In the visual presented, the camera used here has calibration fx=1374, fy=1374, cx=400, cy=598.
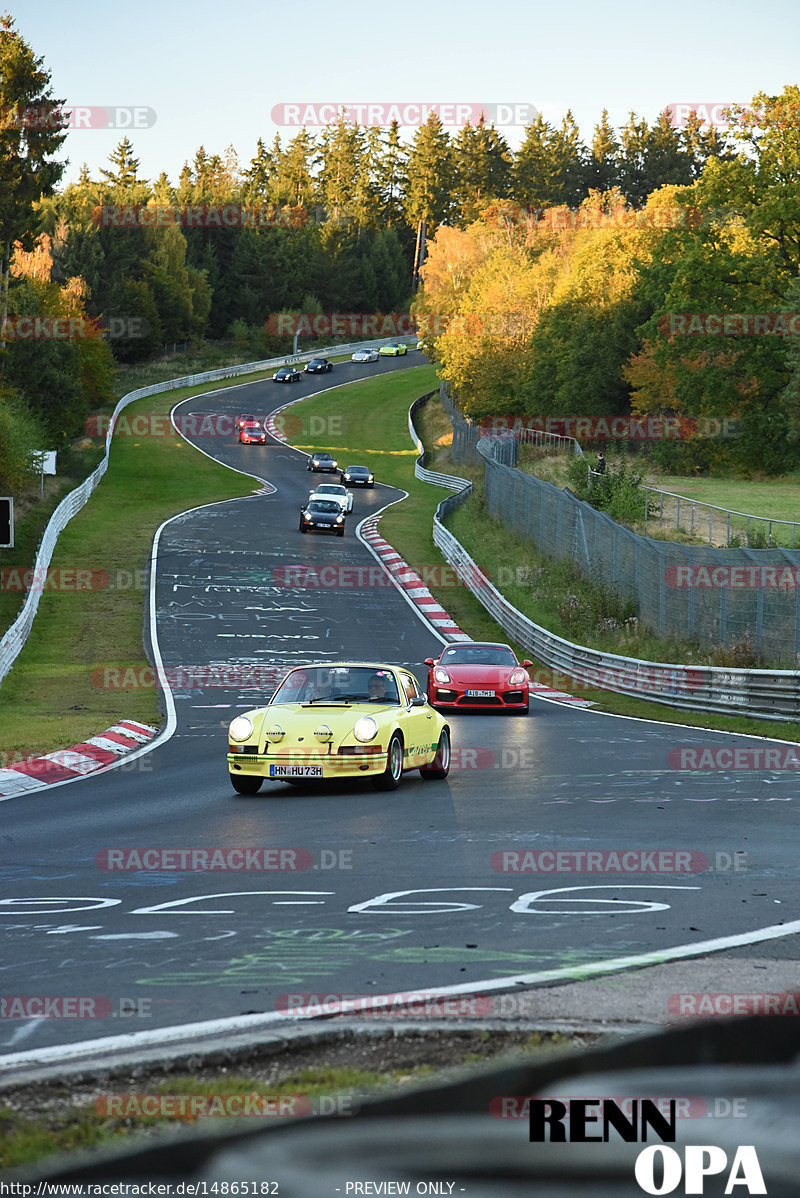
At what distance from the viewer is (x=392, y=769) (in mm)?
15320

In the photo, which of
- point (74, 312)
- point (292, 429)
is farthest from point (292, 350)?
point (74, 312)

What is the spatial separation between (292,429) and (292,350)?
43.4 meters

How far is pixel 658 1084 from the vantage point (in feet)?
16.2

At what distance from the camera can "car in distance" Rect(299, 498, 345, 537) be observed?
178 feet

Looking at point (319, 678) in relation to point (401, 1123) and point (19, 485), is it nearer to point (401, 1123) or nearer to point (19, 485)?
point (401, 1123)

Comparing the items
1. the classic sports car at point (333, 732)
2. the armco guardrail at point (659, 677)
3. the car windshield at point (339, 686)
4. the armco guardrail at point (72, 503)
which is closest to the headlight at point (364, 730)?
the classic sports car at point (333, 732)

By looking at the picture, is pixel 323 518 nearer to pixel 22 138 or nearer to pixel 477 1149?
pixel 22 138

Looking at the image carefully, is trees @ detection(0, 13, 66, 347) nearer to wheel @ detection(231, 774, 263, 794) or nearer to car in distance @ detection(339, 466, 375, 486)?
car in distance @ detection(339, 466, 375, 486)

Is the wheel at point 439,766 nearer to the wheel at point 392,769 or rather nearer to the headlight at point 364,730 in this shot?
the wheel at point 392,769

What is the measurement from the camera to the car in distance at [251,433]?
84438 mm

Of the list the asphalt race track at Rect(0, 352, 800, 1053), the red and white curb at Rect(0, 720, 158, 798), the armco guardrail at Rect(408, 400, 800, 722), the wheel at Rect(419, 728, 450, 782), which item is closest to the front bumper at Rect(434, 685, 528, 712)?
the asphalt race track at Rect(0, 352, 800, 1053)

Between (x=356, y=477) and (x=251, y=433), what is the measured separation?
16.3m

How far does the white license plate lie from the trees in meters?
50.6

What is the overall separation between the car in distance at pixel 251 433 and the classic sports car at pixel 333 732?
69.3 metres
